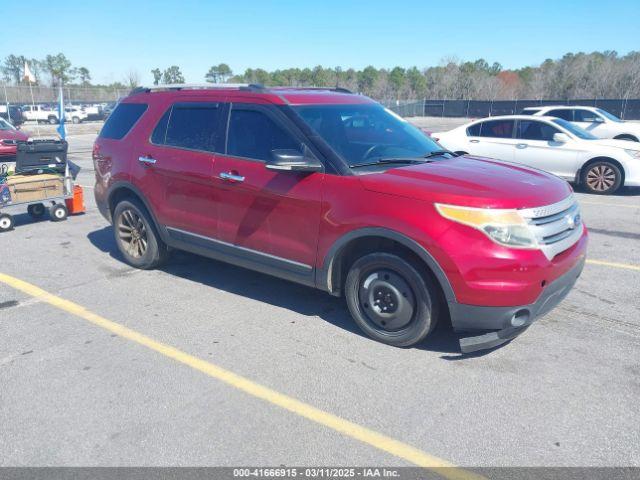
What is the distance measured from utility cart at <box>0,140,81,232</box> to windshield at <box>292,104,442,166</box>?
17.3 ft

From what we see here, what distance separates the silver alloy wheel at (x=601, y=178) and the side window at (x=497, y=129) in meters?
1.77

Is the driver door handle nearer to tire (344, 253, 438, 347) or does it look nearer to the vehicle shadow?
the vehicle shadow

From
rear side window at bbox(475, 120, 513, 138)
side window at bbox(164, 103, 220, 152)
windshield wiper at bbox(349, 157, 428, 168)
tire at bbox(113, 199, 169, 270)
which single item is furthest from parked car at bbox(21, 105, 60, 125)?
windshield wiper at bbox(349, 157, 428, 168)

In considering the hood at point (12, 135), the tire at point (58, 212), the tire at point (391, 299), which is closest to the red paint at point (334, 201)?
the tire at point (391, 299)

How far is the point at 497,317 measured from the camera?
3438 mm

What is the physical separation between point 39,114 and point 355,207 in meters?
45.4

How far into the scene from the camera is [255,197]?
14.4ft

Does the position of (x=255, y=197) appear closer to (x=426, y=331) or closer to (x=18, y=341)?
(x=426, y=331)

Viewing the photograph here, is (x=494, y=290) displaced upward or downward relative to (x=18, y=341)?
upward

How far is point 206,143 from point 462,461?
347 centimetres

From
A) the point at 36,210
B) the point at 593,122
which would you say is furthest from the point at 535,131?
the point at 36,210

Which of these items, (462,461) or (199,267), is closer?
(462,461)

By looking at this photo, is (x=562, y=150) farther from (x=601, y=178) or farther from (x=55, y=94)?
(x=55, y=94)

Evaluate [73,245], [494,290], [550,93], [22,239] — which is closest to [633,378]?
[494,290]
